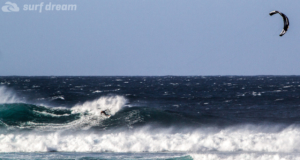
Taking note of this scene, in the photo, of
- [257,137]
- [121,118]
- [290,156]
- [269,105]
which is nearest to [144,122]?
[121,118]

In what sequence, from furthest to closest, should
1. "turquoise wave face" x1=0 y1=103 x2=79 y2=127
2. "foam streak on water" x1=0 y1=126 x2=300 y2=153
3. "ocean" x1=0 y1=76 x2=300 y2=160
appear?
"turquoise wave face" x1=0 y1=103 x2=79 y2=127
"foam streak on water" x1=0 y1=126 x2=300 y2=153
"ocean" x1=0 y1=76 x2=300 y2=160

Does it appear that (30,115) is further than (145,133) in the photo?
Yes

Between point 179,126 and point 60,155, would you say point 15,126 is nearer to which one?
point 60,155

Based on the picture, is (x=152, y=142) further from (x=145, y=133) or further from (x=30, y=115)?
(x=30, y=115)

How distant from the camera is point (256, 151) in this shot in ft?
56.9

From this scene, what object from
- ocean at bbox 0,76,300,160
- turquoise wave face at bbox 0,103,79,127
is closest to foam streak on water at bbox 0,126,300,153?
ocean at bbox 0,76,300,160

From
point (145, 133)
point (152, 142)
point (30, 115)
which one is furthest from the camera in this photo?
point (30, 115)

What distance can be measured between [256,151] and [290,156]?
6.19 ft

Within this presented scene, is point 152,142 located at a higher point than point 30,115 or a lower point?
lower

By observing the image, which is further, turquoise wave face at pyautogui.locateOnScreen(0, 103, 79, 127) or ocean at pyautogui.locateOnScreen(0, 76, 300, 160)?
turquoise wave face at pyautogui.locateOnScreen(0, 103, 79, 127)

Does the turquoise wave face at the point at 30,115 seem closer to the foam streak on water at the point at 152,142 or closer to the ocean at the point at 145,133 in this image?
the ocean at the point at 145,133

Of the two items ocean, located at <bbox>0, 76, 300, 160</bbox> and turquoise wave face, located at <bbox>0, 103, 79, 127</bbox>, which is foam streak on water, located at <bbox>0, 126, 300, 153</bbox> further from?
turquoise wave face, located at <bbox>0, 103, 79, 127</bbox>

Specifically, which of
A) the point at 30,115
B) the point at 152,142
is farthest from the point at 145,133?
the point at 30,115

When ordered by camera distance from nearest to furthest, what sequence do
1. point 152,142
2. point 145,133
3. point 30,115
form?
point 152,142 → point 145,133 → point 30,115
